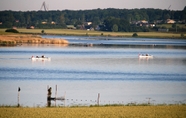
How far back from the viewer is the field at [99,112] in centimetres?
2383

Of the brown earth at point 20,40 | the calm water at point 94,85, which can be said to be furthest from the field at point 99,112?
the brown earth at point 20,40

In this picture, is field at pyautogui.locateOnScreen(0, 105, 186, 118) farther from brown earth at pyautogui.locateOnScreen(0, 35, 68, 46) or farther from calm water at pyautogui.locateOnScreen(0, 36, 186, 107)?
brown earth at pyautogui.locateOnScreen(0, 35, 68, 46)

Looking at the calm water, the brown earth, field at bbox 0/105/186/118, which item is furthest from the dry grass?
field at bbox 0/105/186/118

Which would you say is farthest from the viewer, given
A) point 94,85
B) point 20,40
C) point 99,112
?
point 20,40

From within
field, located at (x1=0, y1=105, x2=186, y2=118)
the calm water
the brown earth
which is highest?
field, located at (x1=0, y1=105, x2=186, y2=118)

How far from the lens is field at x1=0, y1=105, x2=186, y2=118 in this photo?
23.8 meters

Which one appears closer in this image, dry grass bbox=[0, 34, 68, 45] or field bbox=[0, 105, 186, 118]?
field bbox=[0, 105, 186, 118]

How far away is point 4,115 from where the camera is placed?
23.4 meters

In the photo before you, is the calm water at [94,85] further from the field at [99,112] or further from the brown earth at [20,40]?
the brown earth at [20,40]

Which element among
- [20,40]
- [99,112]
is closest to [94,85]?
[99,112]

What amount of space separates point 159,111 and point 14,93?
13068 millimetres

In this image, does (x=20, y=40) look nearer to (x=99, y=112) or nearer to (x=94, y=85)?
(x=94, y=85)

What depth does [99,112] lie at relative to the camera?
992 inches

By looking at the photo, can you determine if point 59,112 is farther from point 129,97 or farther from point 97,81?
point 97,81
